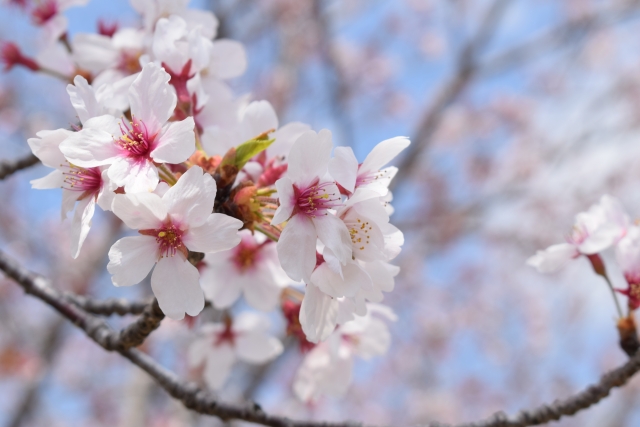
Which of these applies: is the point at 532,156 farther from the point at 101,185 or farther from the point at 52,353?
the point at 101,185

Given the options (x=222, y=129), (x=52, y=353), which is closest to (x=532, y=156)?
(x=52, y=353)

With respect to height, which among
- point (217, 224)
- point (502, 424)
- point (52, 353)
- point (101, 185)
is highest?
point (217, 224)

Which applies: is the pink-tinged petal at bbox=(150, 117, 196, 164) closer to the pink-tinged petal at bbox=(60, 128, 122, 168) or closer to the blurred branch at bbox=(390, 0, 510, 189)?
the pink-tinged petal at bbox=(60, 128, 122, 168)

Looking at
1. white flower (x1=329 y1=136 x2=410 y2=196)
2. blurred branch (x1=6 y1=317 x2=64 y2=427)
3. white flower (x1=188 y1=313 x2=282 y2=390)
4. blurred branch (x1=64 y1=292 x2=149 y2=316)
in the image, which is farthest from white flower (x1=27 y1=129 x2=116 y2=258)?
blurred branch (x1=6 y1=317 x2=64 y2=427)

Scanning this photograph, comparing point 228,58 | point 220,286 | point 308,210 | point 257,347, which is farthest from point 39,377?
point 308,210

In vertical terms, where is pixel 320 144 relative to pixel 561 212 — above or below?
above

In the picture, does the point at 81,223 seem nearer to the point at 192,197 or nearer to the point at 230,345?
the point at 192,197

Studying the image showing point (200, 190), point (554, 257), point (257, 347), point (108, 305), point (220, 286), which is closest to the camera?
point (200, 190)
